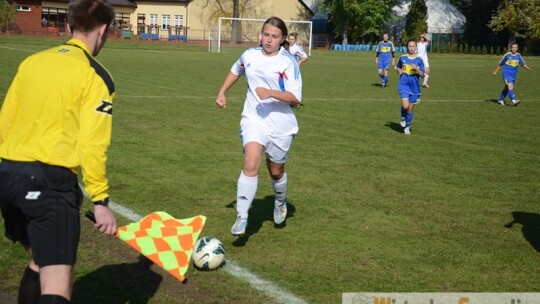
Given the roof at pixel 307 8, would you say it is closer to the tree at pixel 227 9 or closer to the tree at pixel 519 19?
the tree at pixel 227 9

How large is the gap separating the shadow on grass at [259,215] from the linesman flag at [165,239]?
2129mm

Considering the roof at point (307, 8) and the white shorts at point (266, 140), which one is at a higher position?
the roof at point (307, 8)

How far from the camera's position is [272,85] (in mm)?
6973

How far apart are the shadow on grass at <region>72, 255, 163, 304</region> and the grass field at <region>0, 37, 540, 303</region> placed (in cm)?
1

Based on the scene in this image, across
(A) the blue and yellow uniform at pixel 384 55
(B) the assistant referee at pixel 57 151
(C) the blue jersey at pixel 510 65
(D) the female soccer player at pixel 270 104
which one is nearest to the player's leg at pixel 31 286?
(B) the assistant referee at pixel 57 151

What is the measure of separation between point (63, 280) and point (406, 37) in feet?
258

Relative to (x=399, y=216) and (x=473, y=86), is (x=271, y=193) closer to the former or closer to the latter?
(x=399, y=216)

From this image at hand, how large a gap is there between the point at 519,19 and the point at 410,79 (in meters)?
58.4

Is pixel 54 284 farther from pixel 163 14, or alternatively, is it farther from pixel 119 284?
pixel 163 14

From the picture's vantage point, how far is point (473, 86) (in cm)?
2964

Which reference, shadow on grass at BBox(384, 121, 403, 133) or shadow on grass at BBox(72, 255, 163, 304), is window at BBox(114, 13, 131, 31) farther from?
shadow on grass at BBox(72, 255, 163, 304)

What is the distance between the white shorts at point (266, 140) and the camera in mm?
6793

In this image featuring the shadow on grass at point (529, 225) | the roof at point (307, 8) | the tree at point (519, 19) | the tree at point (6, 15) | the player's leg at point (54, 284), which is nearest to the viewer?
the player's leg at point (54, 284)

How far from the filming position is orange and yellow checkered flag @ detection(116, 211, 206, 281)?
4027mm
